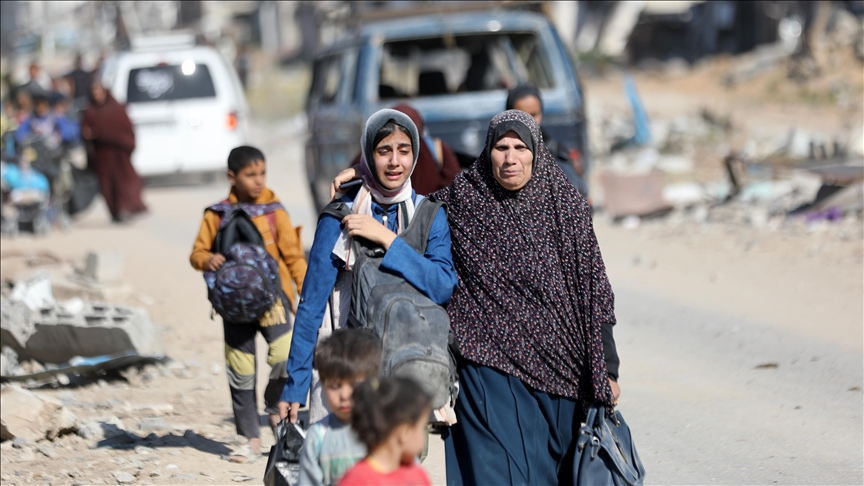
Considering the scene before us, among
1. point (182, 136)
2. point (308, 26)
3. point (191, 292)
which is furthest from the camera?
point (308, 26)

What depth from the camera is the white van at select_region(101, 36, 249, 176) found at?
15.3m

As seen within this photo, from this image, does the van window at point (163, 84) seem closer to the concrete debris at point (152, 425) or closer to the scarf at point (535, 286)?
the concrete debris at point (152, 425)

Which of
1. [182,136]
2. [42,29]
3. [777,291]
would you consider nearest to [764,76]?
[182,136]

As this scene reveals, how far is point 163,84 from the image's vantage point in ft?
50.6

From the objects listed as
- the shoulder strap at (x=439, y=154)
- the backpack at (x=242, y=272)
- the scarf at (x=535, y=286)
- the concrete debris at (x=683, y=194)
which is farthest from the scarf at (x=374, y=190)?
the concrete debris at (x=683, y=194)

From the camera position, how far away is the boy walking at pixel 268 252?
475 cm

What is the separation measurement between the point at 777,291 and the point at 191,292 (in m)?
4.61

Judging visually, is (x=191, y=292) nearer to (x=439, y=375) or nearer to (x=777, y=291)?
(x=777, y=291)

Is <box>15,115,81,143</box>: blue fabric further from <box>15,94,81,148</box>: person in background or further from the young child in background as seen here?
the young child in background

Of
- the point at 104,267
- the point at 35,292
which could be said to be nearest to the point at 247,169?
the point at 35,292

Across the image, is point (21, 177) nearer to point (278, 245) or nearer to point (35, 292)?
point (35, 292)

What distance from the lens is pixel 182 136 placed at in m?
15.4

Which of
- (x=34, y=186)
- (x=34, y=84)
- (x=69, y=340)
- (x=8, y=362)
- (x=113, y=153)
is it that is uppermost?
(x=34, y=84)

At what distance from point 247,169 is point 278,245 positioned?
36 cm
